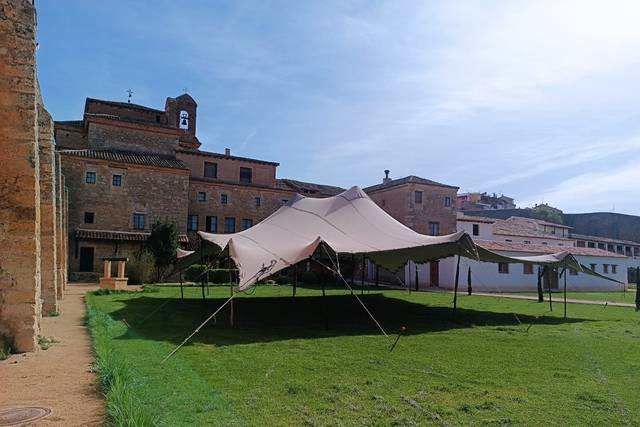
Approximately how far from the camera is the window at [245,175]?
3009 cm

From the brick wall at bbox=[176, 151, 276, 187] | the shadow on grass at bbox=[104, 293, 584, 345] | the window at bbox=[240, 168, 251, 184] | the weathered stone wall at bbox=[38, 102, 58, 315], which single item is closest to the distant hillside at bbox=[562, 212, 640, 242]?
the brick wall at bbox=[176, 151, 276, 187]

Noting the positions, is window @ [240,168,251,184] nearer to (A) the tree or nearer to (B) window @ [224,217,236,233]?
(B) window @ [224,217,236,233]

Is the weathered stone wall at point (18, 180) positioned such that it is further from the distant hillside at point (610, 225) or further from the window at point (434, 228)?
the distant hillside at point (610, 225)

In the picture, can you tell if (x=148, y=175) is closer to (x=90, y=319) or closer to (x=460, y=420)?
(x=90, y=319)

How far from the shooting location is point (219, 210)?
28.2 m

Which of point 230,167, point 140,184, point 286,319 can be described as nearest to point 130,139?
point 140,184

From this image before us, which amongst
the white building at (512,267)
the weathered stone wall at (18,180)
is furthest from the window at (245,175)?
the weathered stone wall at (18,180)

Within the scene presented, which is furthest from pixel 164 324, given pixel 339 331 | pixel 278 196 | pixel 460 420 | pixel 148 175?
pixel 278 196

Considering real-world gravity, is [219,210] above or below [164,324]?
above

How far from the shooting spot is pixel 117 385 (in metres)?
3.98

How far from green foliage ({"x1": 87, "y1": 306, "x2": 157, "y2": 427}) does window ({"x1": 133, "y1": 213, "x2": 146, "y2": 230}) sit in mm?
18713

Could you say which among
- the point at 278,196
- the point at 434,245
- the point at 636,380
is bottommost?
the point at 636,380

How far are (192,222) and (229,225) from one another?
2191 mm

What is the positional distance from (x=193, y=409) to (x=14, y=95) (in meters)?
4.93
